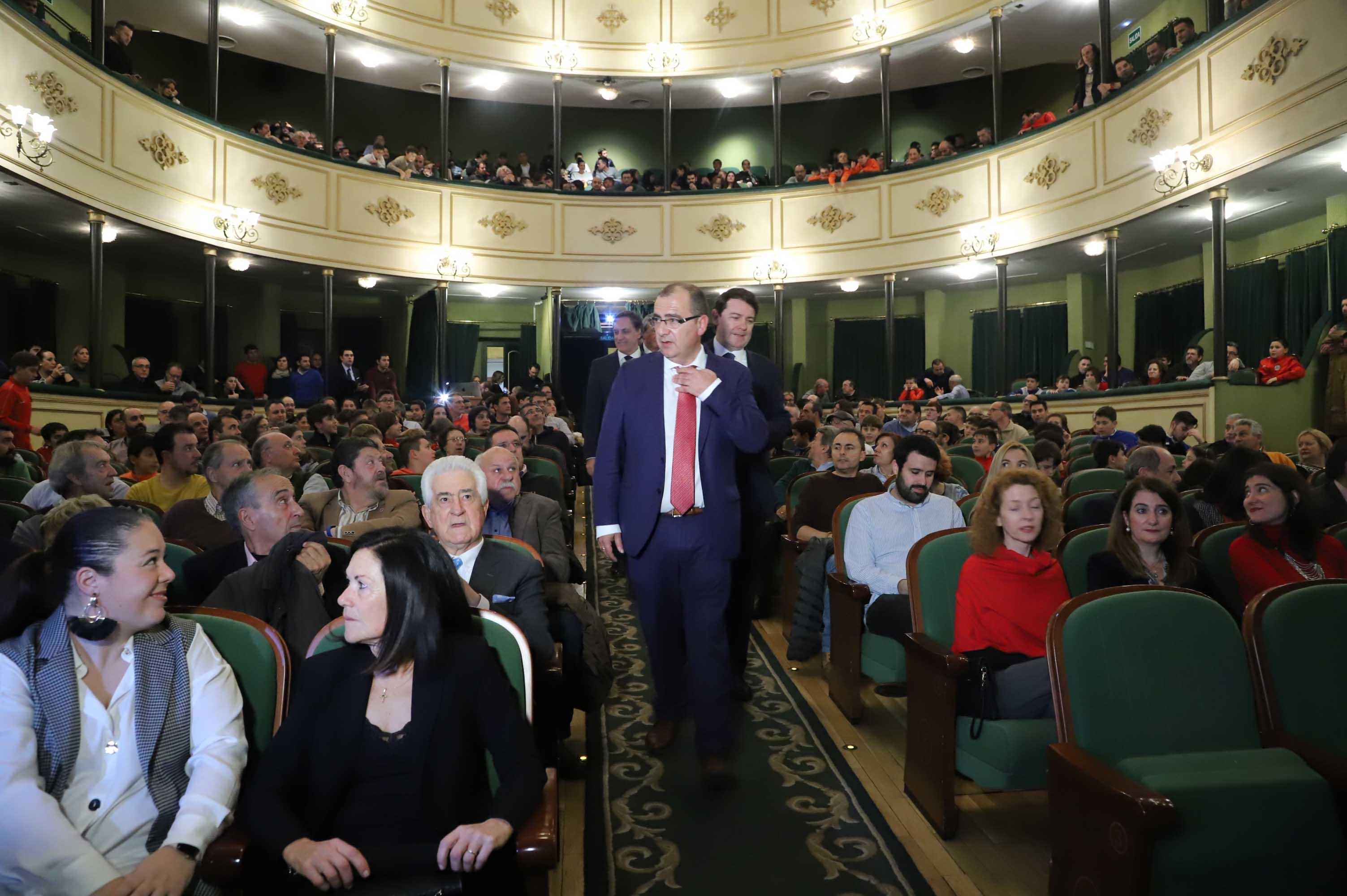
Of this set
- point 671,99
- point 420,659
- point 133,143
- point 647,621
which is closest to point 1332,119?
point 647,621

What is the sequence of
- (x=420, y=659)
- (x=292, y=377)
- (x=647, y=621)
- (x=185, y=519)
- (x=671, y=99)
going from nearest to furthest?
(x=420, y=659)
(x=647, y=621)
(x=185, y=519)
(x=292, y=377)
(x=671, y=99)

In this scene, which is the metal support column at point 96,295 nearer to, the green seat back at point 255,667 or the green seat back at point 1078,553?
the green seat back at point 255,667

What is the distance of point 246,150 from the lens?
33.8 ft

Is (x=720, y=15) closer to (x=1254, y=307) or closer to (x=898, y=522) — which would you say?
(x=1254, y=307)

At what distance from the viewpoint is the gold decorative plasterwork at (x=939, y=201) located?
1139 cm

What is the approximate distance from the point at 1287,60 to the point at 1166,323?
5.10m

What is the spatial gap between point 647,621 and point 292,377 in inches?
378

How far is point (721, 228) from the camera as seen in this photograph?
12852 millimetres

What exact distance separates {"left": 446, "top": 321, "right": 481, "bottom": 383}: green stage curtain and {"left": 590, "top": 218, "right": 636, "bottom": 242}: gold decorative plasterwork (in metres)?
2.80

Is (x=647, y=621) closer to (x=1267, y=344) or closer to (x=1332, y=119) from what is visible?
(x=1332, y=119)

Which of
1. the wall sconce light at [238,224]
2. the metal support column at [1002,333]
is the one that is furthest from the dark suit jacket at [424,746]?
the metal support column at [1002,333]

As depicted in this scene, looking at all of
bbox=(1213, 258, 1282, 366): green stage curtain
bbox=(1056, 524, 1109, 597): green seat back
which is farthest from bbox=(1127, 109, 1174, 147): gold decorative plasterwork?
bbox=(1056, 524, 1109, 597): green seat back

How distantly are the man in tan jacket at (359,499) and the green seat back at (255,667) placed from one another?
4.29 ft

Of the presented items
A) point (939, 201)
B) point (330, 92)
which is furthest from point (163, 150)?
point (939, 201)
